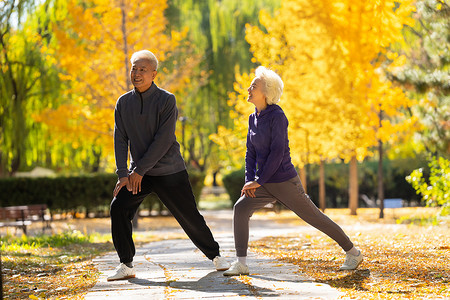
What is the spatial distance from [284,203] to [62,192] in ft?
50.2

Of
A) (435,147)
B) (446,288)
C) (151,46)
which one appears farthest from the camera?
(151,46)

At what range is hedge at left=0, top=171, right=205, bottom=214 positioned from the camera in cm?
1880

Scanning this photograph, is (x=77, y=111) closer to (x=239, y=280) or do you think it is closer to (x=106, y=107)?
(x=106, y=107)

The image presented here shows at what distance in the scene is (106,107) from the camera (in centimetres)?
1458

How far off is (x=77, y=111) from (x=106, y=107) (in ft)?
6.27

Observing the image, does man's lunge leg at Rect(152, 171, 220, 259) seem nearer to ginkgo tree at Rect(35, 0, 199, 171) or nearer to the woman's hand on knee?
the woman's hand on knee

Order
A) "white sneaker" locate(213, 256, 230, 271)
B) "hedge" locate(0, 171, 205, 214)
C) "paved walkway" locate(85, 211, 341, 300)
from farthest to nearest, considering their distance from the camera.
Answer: "hedge" locate(0, 171, 205, 214) < "white sneaker" locate(213, 256, 230, 271) < "paved walkway" locate(85, 211, 341, 300)

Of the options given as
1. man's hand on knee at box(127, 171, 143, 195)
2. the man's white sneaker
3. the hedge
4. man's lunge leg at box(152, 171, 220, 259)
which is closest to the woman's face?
man's lunge leg at box(152, 171, 220, 259)

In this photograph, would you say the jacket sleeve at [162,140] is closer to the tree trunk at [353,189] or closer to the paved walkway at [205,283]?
the paved walkway at [205,283]

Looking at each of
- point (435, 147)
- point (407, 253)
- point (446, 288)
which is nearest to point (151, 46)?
point (435, 147)

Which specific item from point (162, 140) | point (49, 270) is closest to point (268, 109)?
point (162, 140)

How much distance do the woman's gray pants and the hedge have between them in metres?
14.2

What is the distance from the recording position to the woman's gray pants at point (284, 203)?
4664 mm

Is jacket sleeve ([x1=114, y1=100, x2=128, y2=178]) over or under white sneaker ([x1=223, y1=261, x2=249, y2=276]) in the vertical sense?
over
